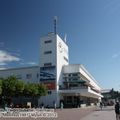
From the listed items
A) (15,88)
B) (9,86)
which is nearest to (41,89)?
(15,88)

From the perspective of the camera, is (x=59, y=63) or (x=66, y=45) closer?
(x=59, y=63)

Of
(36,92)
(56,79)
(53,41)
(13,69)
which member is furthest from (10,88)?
(13,69)

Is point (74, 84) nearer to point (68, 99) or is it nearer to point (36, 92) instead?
point (68, 99)

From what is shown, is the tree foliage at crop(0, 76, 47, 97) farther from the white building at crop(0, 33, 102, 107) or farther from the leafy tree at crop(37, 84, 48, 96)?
the white building at crop(0, 33, 102, 107)

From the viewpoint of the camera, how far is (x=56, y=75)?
7656 cm

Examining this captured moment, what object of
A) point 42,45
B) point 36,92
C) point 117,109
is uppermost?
point 42,45

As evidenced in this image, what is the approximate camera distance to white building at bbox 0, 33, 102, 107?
251 ft

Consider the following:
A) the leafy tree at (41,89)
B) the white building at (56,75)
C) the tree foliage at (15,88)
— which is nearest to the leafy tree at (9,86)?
the tree foliage at (15,88)

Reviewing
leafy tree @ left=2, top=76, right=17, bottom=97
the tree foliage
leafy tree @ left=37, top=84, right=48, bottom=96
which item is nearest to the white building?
leafy tree @ left=37, top=84, right=48, bottom=96

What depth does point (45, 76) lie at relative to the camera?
77.9 metres

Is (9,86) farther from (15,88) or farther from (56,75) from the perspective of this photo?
(56,75)

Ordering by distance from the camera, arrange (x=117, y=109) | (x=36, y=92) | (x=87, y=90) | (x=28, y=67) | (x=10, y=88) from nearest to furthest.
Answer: (x=117, y=109)
(x=10, y=88)
(x=36, y=92)
(x=87, y=90)
(x=28, y=67)

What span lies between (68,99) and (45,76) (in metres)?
10.3

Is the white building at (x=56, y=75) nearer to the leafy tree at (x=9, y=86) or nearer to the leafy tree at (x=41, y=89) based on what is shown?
the leafy tree at (x=41, y=89)
